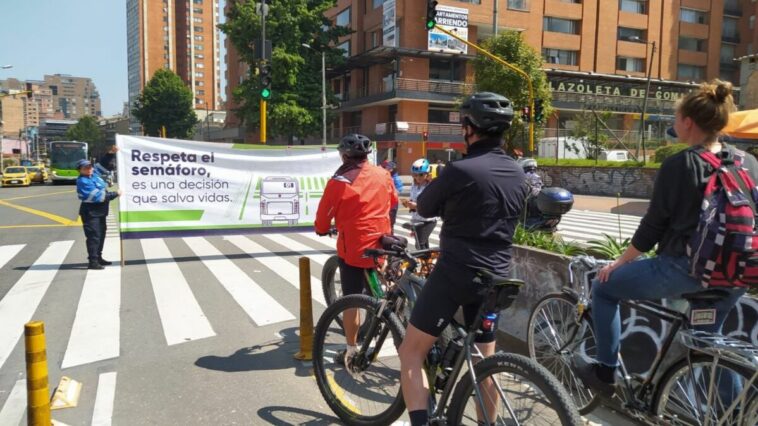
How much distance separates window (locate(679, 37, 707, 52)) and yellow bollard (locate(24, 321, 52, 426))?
62.9m

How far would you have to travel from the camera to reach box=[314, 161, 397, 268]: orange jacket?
14.1ft

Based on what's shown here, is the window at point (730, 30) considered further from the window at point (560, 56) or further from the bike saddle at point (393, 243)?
the bike saddle at point (393, 243)

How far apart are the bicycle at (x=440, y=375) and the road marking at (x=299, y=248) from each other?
564 centimetres

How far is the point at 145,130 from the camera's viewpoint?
76.2 meters

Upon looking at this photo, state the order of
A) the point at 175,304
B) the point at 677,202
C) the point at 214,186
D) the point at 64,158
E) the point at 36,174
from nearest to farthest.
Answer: the point at 677,202
the point at 175,304
the point at 214,186
the point at 64,158
the point at 36,174

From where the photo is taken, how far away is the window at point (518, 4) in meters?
46.2

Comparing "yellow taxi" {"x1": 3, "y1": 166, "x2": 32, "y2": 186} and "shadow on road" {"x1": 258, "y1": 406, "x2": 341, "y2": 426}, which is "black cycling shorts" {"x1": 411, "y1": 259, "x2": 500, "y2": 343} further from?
"yellow taxi" {"x1": 3, "y1": 166, "x2": 32, "y2": 186}

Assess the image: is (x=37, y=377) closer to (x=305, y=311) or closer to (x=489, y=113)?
(x=305, y=311)

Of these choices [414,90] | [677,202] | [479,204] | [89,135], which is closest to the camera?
[479,204]

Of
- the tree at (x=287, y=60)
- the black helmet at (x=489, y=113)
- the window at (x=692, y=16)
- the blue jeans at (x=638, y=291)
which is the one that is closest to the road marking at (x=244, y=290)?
the blue jeans at (x=638, y=291)

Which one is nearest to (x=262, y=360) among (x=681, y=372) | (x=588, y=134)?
(x=681, y=372)

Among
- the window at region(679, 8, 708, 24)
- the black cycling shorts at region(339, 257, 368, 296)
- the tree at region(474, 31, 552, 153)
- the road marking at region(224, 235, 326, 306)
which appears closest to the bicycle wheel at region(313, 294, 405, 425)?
the black cycling shorts at region(339, 257, 368, 296)

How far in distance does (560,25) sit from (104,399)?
51779mm

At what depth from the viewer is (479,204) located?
2672mm
